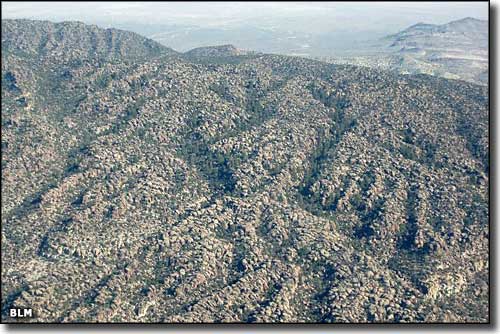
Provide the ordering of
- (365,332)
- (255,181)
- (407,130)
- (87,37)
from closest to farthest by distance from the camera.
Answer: (365,332), (255,181), (407,130), (87,37)

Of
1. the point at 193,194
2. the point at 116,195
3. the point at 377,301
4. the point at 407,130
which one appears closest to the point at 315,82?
the point at 407,130

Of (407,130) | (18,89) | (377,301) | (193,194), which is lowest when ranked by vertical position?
(377,301)

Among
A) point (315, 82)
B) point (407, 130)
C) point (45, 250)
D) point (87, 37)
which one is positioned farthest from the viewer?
point (87, 37)

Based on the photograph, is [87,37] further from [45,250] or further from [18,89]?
[45,250]

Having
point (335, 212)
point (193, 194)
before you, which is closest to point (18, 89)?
point (193, 194)

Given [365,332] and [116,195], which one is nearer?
[365,332]

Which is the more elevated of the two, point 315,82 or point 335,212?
point 315,82
